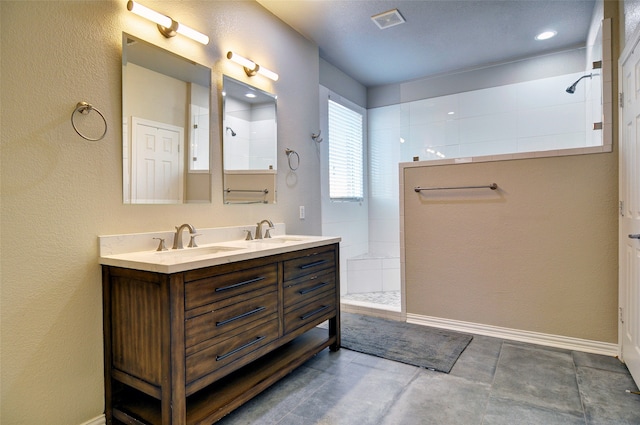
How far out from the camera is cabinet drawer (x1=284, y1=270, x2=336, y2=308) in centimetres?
209

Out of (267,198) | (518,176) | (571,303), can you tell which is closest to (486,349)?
(571,303)

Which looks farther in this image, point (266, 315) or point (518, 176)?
point (518, 176)

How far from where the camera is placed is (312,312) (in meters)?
2.29

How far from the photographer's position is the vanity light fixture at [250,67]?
248 cm

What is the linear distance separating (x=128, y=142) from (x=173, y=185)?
0.34 meters

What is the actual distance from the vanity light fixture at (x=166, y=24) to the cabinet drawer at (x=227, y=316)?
5.07 feet

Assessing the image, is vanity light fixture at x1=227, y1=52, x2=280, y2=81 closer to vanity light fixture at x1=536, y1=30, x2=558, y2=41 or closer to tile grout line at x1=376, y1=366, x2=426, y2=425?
tile grout line at x1=376, y1=366, x2=426, y2=425

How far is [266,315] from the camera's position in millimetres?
1902

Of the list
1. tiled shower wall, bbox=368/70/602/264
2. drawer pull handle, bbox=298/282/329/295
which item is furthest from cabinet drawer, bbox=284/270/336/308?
tiled shower wall, bbox=368/70/602/264

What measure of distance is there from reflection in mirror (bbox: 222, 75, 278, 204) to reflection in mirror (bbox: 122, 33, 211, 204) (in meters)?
0.18

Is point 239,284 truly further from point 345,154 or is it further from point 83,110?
point 345,154

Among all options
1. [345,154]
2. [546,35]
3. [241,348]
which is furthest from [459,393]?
[546,35]

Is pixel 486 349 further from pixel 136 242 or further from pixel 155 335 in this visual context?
pixel 136 242

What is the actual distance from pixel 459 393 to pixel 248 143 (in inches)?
84.0
